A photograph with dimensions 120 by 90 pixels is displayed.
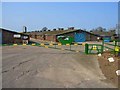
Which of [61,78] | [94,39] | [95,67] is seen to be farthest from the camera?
[94,39]

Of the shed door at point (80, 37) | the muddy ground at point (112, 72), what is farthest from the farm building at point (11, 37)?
the muddy ground at point (112, 72)

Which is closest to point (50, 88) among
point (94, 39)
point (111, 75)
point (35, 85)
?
point (35, 85)

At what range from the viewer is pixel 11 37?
49.9 metres

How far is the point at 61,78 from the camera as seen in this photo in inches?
426

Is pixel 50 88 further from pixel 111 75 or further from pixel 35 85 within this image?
pixel 111 75

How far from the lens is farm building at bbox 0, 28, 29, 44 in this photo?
47.6 metres

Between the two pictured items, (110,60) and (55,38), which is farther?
(55,38)

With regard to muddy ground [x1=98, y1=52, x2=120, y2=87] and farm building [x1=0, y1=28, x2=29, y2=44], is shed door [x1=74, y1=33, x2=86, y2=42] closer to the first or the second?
farm building [x1=0, y1=28, x2=29, y2=44]

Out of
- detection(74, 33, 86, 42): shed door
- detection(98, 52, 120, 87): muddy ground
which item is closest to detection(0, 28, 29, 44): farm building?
detection(74, 33, 86, 42): shed door

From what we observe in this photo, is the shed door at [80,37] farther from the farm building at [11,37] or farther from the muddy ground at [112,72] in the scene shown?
the muddy ground at [112,72]

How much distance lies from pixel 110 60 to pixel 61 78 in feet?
15.8

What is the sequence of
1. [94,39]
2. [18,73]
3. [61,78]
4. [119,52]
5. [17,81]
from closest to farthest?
[17,81] < [61,78] < [18,73] < [119,52] < [94,39]

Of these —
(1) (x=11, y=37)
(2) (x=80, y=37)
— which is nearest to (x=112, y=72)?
(1) (x=11, y=37)

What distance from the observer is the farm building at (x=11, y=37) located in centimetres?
4762
